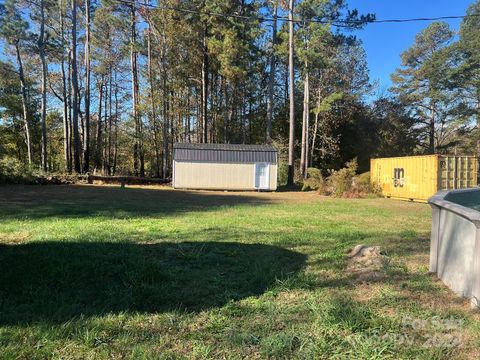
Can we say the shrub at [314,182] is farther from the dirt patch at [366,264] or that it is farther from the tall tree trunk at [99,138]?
the tall tree trunk at [99,138]

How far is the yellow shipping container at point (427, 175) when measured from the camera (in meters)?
17.8

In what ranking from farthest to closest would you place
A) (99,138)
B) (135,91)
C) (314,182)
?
(99,138) → (135,91) → (314,182)

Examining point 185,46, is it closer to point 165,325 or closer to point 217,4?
point 217,4

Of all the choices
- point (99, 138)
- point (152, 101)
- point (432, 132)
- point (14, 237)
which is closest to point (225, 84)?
point (152, 101)

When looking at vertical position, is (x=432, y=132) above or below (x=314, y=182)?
above

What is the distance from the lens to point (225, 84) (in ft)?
128

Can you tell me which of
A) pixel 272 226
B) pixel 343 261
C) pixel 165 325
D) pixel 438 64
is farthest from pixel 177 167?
pixel 438 64

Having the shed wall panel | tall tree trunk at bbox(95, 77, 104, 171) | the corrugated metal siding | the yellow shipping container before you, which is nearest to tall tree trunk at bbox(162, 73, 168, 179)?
the corrugated metal siding

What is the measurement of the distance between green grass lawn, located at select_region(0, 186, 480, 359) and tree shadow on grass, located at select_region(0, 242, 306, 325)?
0.05ft

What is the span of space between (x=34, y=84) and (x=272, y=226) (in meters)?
38.2

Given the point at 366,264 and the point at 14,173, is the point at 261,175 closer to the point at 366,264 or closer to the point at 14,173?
the point at 14,173

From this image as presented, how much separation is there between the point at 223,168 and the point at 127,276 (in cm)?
2154

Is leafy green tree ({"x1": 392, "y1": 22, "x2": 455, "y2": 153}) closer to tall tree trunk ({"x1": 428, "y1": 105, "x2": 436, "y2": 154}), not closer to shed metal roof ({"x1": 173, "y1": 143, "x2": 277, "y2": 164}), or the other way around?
tall tree trunk ({"x1": 428, "y1": 105, "x2": 436, "y2": 154})

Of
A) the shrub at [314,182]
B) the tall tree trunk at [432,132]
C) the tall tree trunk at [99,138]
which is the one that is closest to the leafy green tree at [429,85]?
the tall tree trunk at [432,132]
